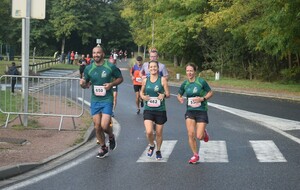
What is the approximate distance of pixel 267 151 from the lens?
963 cm

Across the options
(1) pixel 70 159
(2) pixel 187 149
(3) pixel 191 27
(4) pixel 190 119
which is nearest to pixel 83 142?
(1) pixel 70 159

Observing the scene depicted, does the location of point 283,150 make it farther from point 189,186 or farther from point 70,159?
point 70,159

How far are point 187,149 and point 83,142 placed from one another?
2.26m

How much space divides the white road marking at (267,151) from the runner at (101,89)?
9.26 feet

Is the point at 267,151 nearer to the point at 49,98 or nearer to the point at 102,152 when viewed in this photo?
the point at 102,152

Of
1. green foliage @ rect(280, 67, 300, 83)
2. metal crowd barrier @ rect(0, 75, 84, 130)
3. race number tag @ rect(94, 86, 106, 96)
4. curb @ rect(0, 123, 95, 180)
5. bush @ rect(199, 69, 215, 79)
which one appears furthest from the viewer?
bush @ rect(199, 69, 215, 79)

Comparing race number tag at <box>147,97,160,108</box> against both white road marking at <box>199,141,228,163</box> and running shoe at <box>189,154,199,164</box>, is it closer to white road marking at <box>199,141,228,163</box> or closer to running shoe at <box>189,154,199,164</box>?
running shoe at <box>189,154,199,164</box>

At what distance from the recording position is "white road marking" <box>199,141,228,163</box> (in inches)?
351

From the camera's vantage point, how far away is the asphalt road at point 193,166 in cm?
720

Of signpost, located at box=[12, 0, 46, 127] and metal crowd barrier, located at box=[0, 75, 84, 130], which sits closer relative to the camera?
signpost, located at box=[12, 0, 46, 127]

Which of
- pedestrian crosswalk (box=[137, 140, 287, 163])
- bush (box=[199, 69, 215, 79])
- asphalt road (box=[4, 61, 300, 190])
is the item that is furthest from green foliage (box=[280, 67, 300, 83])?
pedestrian crosswalk (box=[137, 140, 287, 163])

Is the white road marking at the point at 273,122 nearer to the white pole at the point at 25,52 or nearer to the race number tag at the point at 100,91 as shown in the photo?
the race number tag at the point at 100,91

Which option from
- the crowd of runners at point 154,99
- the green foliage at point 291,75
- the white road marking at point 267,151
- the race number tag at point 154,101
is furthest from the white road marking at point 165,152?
the green foliage at point 291,75

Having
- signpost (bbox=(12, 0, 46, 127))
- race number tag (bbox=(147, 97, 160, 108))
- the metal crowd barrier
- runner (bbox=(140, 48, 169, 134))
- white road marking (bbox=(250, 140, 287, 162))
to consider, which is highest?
signpost (bbox=(12, 0, 46, 127))
